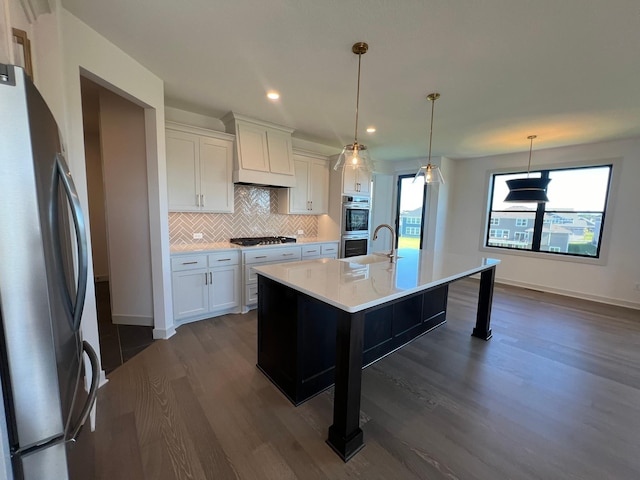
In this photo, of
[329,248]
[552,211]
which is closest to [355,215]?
[329,248]

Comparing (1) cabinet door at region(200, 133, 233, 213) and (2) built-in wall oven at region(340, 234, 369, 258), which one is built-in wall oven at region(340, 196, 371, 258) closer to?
(2) built-in wall oven at region(340, 234, 369, 258)

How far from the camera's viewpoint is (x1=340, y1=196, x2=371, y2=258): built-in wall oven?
455 centimetres

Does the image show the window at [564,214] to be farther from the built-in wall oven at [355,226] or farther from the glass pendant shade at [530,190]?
the built-in wall oven at [355,226]

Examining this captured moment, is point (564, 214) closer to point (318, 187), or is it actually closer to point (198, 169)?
point (318, 187)

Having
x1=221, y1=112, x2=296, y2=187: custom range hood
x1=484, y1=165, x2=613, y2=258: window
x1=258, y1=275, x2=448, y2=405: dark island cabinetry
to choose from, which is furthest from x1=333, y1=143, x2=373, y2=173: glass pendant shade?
x1=484, y1=165, x2=613, y2=258: window

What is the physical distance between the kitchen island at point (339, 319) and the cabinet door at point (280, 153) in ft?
6.09

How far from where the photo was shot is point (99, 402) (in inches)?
74.8

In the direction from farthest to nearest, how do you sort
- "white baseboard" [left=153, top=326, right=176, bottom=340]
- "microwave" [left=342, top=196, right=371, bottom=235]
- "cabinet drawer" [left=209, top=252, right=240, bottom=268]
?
1. "microwave" [left=342, top=196, right=371, bottom=235]
2. "cabinet drawer" [left=209, top=252, right=240, bottom=268]
3. "white baseboard" [left=153, top=326, right=176, bottom=340]

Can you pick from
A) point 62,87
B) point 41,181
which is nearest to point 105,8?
point 62,87

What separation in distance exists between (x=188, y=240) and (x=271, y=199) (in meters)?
1.37

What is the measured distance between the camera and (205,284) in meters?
3.21

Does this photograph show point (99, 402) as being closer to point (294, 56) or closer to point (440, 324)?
point (294, 56)

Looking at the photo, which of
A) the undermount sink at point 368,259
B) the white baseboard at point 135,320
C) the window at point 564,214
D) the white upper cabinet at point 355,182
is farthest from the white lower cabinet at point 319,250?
the window at point 564,214

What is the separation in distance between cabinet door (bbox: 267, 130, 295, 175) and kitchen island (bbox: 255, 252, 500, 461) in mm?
1857
